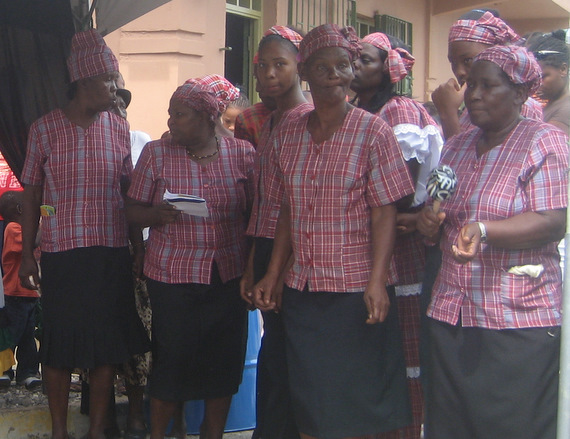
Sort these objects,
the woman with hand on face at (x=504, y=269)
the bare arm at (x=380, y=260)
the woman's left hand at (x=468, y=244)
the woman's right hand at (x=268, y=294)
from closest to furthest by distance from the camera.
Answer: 1. the woman's left hand at (x=468, y=244)
2. the woman with hand on face at (x=504, y=269)
3. the bare arm at (x=380, y=260)
4. the woman's right hand at (x=268, y=294)

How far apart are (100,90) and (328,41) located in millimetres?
1437

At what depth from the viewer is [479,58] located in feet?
9.87

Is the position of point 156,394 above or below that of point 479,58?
below

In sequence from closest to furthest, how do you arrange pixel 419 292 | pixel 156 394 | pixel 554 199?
pixel 554 199, pixel 419 292, pixel 156 394

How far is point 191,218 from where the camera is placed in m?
3.87

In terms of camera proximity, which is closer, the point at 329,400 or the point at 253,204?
the point at 329,400

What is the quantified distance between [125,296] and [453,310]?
1874mm

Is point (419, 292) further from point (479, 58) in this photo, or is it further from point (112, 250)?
point (112, 250)

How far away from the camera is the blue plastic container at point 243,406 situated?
4.64 meters

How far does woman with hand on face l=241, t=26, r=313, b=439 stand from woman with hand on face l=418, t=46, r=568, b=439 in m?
0.80

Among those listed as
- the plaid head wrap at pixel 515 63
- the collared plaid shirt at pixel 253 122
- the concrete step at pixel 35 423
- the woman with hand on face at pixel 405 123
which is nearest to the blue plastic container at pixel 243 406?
the concrete step at pixel 35 423

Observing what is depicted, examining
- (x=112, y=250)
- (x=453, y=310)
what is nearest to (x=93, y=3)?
(x=112, y=250)

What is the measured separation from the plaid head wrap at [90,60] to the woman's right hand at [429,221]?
1.87 metres

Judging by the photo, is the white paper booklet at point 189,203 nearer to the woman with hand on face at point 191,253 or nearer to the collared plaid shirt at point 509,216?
the woman with hand on face at point 191,253
